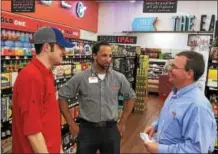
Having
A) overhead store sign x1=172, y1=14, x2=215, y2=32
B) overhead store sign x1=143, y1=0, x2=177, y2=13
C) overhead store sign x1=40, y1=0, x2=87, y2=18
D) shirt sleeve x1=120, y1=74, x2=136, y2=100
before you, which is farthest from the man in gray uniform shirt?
overhead store sign x1=172, y1=14, x2=215, y2=32

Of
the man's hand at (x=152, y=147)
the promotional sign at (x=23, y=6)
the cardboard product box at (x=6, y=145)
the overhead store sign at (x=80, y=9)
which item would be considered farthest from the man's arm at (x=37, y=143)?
the overhead store sign at (x=80, y=9)

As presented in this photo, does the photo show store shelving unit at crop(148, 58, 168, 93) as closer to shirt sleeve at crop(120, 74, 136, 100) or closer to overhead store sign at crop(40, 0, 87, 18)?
overhead store sign at crop(40, 0, 87, 18)

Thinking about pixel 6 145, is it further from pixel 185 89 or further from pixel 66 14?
pixel 66 14

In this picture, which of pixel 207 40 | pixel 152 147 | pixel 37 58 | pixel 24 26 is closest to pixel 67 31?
pixel 24 26

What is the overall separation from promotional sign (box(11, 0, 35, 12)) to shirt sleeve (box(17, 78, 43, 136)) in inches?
147

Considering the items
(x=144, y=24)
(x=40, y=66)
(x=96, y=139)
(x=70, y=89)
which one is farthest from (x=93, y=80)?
(x=144, y=24)

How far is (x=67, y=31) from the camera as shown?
5.74 m

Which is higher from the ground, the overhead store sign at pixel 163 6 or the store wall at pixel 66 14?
the store wall at pixel 66 14

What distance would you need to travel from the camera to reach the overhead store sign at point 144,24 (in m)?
12.4

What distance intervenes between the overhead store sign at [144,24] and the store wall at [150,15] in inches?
10.4

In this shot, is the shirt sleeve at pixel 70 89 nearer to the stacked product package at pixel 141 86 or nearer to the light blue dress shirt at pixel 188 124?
the light blue dress shirt at pixel 188 124

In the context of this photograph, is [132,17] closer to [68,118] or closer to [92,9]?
[92,9]

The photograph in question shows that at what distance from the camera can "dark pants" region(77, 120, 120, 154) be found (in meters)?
2.76

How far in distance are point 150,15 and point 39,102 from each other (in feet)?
38.1
